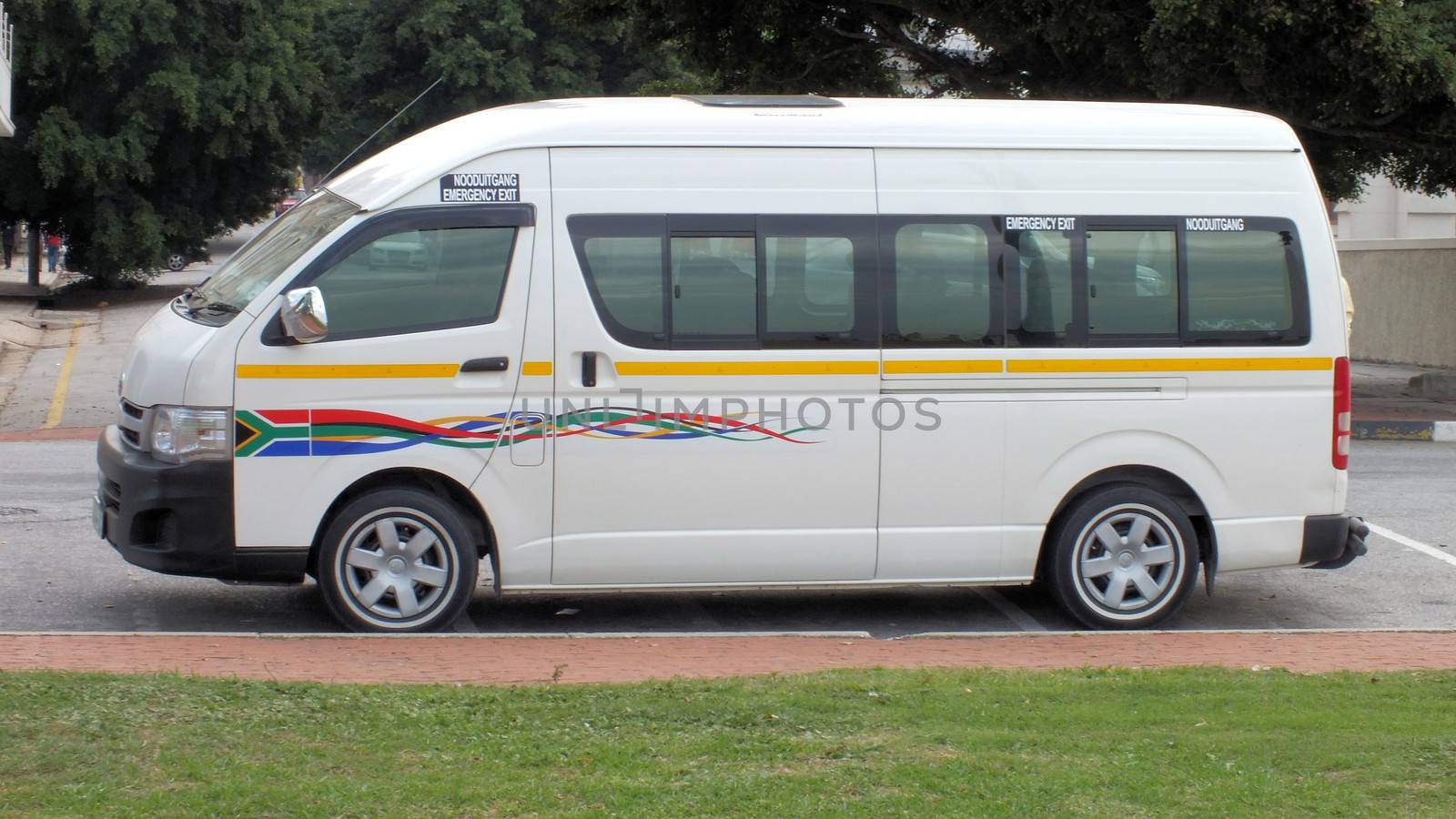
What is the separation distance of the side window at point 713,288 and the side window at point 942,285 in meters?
0.70

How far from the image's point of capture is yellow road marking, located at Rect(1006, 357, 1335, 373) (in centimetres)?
743

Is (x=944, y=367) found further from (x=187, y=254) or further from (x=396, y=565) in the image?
(x=187, y=254)

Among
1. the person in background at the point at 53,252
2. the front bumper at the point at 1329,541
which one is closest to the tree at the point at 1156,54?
the front bumper at the point at 1329,541

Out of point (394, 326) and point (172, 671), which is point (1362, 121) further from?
point (172, 671)

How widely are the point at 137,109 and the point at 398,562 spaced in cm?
2554

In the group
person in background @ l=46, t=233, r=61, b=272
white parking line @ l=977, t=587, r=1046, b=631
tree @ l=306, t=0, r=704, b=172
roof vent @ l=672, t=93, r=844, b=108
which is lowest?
white parking line @ l=977, t=587, r=1046, b=631

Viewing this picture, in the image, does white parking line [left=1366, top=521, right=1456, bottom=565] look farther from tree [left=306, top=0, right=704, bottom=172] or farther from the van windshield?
tree [left=306, top=0, right=704, bottom=172]

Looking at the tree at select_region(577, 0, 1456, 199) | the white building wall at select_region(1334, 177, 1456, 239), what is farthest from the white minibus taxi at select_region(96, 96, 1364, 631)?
the white building wall at select_region(1334, 177, 1456, 239)

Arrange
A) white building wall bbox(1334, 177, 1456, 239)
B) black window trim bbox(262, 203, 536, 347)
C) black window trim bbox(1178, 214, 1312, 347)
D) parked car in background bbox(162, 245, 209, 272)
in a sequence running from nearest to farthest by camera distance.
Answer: black window trim bbox(262, 203, 536, 347)
black window trim bbox(1178, 214, 1312, 347)
parked car in background bbox(162, 245, 209, 272)
white building wall bbox(1334, 177, 1456, 239)

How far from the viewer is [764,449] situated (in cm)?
725

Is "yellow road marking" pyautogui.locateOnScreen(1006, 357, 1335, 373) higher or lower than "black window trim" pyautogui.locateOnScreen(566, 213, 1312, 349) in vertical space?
lower

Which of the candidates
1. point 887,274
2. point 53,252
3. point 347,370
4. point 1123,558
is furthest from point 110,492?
point 53,252

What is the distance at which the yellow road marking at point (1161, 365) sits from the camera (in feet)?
24.4

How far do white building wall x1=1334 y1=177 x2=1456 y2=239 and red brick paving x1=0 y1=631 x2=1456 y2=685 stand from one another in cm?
3285
